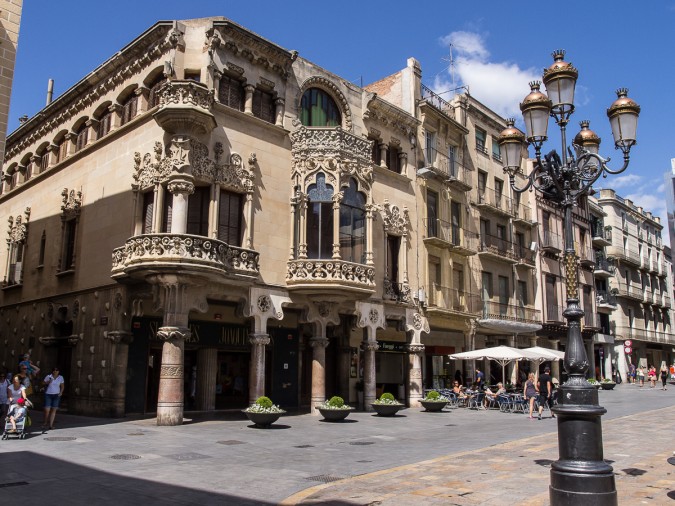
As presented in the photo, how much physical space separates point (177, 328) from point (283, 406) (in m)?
7.95

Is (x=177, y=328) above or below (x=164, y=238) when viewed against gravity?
below

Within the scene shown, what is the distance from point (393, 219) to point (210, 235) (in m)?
10.1

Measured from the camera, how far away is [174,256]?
1811 centimetres

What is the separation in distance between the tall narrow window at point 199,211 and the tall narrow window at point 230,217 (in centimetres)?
51

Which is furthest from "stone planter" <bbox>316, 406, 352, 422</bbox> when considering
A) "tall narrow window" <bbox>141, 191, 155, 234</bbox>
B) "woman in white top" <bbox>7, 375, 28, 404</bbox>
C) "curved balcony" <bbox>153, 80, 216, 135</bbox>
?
"curved balcony" <bbox>153, 80, 216, 135</bbox>

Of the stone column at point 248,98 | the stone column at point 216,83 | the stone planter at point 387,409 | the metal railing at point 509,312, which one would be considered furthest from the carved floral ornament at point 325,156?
the metal railing at point 509,312

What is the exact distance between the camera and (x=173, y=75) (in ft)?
67.5

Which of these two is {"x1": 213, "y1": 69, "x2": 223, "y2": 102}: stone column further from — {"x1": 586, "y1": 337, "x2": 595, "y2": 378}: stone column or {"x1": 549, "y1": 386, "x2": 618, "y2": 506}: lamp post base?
{"x1": 586, "y1": 337, "x2": 595, "y2": 378}: stone column

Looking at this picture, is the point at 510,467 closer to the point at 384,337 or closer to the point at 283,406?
the point at 283,406

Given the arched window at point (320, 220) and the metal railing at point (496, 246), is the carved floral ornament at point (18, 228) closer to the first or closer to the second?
the arched window at point (320, 220)

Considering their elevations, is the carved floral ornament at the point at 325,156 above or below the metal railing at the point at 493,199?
below

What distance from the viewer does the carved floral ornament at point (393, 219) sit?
27.1 meters

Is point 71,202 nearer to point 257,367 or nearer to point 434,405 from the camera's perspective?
point 257,367

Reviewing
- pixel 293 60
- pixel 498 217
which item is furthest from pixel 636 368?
pixel 293 60
